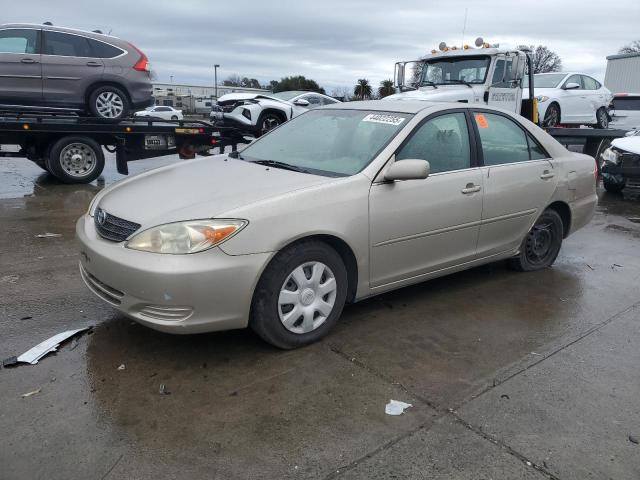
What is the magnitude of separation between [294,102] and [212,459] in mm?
12272

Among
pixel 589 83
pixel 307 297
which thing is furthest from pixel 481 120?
pixel 589 83

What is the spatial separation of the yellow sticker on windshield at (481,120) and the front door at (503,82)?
5915 mm

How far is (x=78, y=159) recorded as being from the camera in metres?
8.99

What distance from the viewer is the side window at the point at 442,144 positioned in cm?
400

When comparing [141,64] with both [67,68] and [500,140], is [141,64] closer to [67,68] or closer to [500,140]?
[67,68]

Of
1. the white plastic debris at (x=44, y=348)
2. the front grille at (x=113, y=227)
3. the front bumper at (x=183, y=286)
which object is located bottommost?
the white plastic debris at (x=44, y=348)

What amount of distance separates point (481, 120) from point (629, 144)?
642 centimetres

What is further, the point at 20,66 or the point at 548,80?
the point at 548,80

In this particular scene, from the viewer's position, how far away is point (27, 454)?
2.45 m

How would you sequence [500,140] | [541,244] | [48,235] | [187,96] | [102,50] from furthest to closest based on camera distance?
1. [187,96]
2. [102,50]
3. [48,235]
4. [541,244]
5. [500,140]

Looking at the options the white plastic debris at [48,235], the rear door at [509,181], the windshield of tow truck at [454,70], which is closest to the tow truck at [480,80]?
the windshield of tow truck at [454,70]

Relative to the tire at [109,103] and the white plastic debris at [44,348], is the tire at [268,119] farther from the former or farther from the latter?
the white plastic debris at [44,348]

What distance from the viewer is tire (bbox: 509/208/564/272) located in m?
5.11

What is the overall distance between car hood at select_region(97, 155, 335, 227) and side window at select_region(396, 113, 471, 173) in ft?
2.64
